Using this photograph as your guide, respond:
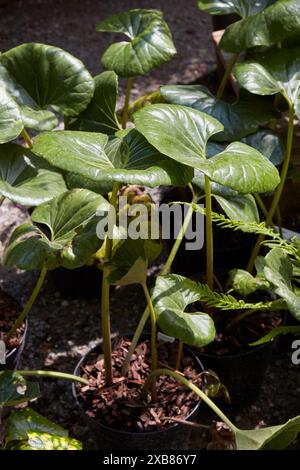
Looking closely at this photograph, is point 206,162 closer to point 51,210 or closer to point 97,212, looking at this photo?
point 97,212

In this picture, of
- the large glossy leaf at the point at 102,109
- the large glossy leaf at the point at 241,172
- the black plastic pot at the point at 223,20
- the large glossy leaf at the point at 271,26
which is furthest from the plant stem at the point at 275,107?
the black plastic pot at the point at 223,20

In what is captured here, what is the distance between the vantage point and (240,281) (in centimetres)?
170

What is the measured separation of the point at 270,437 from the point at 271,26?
1.16m

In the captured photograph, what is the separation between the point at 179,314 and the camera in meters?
1.45

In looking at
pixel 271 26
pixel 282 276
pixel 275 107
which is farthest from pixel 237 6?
Answer: pixel 282 276

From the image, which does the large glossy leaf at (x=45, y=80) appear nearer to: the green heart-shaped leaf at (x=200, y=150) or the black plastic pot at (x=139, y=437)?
the green heart-shaped leaf at (x=200, y=150)

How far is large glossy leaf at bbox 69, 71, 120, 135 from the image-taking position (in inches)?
75.4

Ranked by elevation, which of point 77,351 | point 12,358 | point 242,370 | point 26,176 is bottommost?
point 77,351

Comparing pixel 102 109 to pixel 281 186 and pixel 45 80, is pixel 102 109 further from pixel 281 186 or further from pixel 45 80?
pixel 281 186

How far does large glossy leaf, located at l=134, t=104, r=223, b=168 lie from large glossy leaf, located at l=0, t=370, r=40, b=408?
64 cm

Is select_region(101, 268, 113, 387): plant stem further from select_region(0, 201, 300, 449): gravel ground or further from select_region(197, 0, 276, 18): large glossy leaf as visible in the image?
select_region(197, 0, 276, 18): large glossy leaf

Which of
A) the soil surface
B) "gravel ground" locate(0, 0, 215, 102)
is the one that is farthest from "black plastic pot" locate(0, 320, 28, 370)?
"gravel ground" locate(0, 0, 215, 102)

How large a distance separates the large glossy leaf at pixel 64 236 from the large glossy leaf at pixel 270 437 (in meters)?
0.53

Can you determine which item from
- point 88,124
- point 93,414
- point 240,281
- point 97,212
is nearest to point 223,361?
point 240,281
